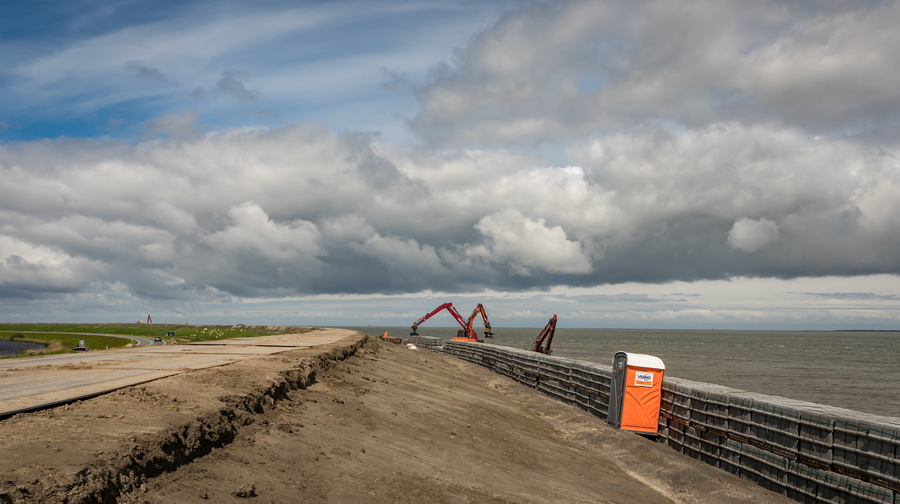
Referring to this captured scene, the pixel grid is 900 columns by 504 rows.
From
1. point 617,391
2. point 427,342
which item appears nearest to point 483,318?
point 427,342

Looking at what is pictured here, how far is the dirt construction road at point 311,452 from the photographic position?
598cm

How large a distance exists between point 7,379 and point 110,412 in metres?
7.03

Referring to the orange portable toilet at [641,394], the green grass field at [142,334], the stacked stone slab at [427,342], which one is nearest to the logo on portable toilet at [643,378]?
the orange portable toilet at [641,394]

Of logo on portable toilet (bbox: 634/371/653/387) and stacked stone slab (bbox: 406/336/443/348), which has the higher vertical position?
logo on portable toilet (bbox: 634/371/653/387)

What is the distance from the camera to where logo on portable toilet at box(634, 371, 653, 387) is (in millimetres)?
15539

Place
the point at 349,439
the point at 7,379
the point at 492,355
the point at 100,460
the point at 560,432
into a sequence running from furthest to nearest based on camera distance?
the point at 492,355 < the point at 560,432 < the point at 7,379 < the point at 349,439 < the point at 100,460

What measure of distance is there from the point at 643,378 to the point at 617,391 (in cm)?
93

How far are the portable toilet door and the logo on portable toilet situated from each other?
1.25 feet

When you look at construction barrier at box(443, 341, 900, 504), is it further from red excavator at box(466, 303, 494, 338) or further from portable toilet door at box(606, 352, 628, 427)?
red excavator at box(466, 303, 494, 338)

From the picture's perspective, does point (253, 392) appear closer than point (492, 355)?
Yes

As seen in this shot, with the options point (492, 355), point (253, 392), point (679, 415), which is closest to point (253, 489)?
point (253, 392)

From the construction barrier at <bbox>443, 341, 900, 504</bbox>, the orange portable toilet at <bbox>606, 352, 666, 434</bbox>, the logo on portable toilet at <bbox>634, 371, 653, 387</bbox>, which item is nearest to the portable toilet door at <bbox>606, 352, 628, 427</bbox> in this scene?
the orange portable toilet at <bbox>606, 352, 666, 434</bbox>

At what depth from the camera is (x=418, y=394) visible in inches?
711

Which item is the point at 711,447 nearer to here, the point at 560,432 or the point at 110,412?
the point at 560,432
